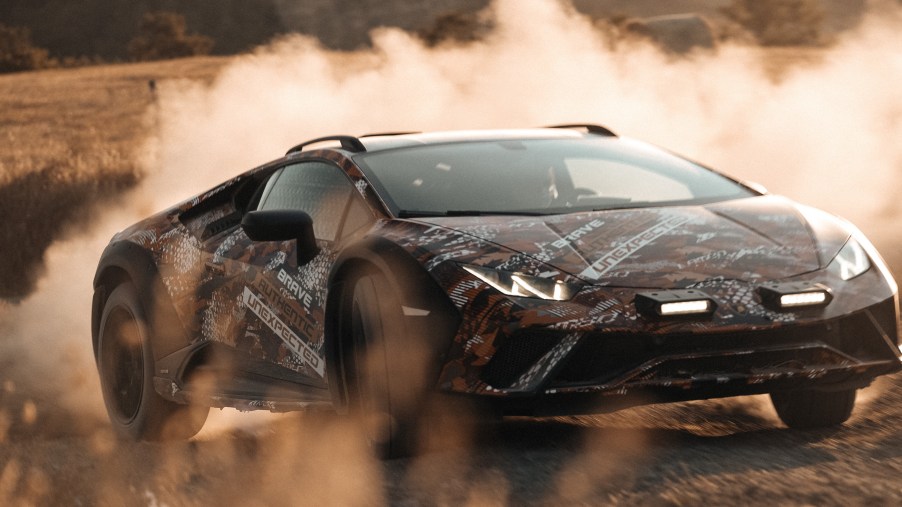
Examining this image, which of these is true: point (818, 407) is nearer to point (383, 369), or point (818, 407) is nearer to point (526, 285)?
point (526, 285)

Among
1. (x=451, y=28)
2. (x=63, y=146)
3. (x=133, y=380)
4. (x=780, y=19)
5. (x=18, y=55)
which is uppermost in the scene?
(x=133, y=380)

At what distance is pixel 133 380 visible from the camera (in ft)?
26.9

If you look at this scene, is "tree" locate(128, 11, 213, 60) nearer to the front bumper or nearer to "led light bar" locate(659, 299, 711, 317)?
the front bumper

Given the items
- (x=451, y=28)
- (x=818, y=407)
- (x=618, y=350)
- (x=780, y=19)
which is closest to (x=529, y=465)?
(x=618, y=350)

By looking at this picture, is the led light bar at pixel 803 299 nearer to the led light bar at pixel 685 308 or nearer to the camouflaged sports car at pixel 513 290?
the camouflaged sports car at pixel 513 290

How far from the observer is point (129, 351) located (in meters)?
8.27

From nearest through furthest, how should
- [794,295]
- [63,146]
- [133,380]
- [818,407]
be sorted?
[794,295], [818,407], [133,380], [63,146]

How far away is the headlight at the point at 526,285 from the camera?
570 centimetres

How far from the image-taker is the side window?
691 centimetres

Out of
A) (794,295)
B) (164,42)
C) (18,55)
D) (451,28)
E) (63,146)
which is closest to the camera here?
(794,295)

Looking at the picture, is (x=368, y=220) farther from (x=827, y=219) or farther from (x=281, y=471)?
(x=827, y=219)

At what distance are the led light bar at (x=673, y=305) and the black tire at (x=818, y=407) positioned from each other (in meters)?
1.04

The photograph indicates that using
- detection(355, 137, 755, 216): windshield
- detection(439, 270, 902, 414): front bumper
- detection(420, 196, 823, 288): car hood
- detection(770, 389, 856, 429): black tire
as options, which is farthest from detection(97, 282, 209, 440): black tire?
detection(770, 389, 856, 429): black tire

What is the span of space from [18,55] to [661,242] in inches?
2423
